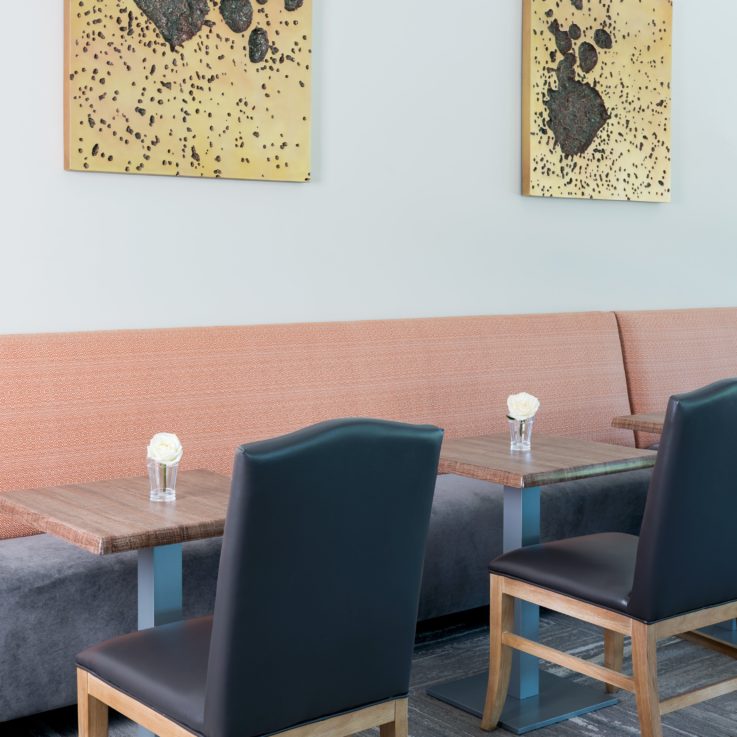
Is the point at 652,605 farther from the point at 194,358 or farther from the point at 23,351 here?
the point at 23,351

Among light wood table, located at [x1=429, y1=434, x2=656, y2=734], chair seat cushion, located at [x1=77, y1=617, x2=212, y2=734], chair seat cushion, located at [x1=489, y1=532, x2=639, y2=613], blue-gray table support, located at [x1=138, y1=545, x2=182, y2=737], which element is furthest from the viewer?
light wood table, located at [x1=429, y1=434, x2=656, y2=734]

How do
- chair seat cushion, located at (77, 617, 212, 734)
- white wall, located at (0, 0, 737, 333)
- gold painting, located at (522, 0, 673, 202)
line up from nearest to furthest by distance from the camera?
chair seat cushion, located at (77, 617, 212, 734)
white wall, located at (0, 0, 737, 333)
gold painting, located at (522, 0, 673, 202)

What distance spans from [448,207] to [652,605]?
5.87 feet

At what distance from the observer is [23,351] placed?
2.62m

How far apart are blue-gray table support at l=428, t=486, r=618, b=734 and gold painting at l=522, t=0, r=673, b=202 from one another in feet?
4.93

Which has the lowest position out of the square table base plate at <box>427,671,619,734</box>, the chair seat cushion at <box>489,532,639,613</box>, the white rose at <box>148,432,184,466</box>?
the square table base plate at <box>427,671,619,734</box>

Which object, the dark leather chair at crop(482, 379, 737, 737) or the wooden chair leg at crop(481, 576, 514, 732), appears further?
the wooden chair leg at crop(481, 576, 514, 732)

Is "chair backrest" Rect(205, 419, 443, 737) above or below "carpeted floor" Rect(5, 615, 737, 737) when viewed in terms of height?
above

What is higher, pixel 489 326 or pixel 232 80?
pixel 232 80

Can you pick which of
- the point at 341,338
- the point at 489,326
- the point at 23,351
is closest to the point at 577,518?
the point at 489,326

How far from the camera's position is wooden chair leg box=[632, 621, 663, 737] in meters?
2.16

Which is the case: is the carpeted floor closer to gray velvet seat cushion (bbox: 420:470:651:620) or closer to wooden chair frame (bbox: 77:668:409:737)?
gray velvet seat cushion (bbox: 420:470:651:620)

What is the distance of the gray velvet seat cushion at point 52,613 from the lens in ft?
7.45

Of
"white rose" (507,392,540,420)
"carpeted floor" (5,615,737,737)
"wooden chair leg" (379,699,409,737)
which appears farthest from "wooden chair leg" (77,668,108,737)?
"white rose" (507,392,540,420)
